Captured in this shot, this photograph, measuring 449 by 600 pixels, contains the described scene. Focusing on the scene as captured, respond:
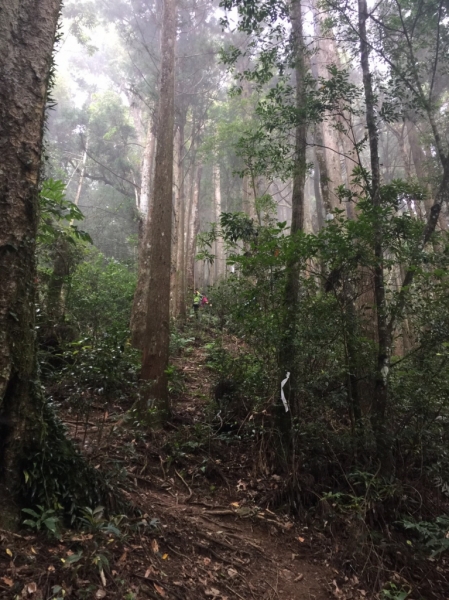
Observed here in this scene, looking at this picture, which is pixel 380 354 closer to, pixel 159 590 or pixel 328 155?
pixel 159 590

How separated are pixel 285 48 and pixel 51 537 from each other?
7275mm

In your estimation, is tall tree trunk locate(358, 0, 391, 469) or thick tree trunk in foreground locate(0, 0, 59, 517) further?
tall tree trunk locate(358, 0, 391, 469)

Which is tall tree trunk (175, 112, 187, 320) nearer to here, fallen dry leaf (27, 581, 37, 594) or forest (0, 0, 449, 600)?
forest (0, 0, 449, 600)

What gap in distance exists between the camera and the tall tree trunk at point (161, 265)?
622cm

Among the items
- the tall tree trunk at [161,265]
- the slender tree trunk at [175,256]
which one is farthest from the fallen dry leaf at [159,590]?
the slender tree trunk at [175,256]

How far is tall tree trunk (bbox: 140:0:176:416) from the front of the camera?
6223 mm

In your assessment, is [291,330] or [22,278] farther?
[291,330]

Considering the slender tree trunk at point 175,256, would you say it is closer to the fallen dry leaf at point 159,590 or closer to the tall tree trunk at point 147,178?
the tall tree trunk at point 147,178

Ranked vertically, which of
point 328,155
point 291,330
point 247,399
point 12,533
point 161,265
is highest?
point 328,155

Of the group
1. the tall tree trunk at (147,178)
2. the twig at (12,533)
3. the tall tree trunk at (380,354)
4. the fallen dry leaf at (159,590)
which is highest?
the tall tree trunk at (147,178)

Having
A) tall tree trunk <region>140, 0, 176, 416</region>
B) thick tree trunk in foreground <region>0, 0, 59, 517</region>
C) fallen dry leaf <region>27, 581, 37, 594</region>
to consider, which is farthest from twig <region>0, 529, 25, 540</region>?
tall tree trunk <region>140, 0, 176, 416</region>

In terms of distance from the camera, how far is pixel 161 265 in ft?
21.5

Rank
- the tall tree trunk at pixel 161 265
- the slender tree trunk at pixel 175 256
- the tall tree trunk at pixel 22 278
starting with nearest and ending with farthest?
1. the tall tree trunk at pixel 22 278
2. the tall tree trunk at pixel 161 265
3. the slender tree trunk at pixel 175 256

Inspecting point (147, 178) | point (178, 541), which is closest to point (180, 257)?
point (147, 178)
